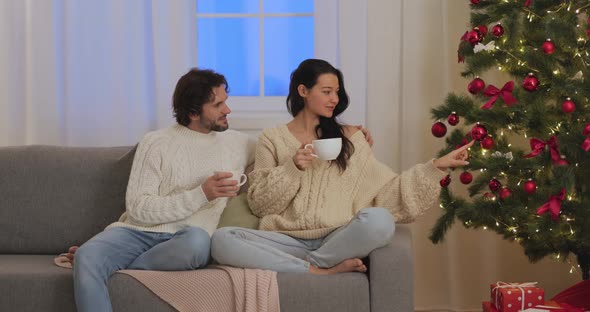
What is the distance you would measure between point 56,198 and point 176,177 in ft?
1.80

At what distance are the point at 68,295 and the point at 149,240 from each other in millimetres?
362

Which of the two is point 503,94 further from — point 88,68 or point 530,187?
point 88,68

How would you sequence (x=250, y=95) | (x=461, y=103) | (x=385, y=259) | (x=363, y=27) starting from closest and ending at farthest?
(x=385, y=259) → (x=461, y=103) → (x=363, y=27) → (x=250, y=95)

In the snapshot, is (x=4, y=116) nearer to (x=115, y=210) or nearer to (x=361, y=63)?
(x=115, y=210)

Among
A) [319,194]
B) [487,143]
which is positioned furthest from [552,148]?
[319,194]

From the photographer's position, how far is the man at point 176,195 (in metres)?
3.03

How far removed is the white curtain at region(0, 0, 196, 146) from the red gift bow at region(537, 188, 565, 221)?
179 centimetres

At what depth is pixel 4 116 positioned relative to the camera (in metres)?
4.21

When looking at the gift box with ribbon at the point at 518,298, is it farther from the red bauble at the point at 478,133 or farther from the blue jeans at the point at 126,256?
the blue jeans at the point at 126,256

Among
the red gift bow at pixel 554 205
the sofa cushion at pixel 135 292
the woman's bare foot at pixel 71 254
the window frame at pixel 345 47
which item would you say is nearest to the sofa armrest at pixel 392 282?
the sofa cushion at pixel 135 292

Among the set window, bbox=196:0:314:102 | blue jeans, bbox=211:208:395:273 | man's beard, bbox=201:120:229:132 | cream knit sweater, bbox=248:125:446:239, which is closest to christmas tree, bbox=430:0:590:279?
cream knit sweater, bbox=248:125:446:239

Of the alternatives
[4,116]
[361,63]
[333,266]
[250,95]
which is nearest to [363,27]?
[361,63]

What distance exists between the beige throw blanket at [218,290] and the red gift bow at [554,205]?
945 millimetres

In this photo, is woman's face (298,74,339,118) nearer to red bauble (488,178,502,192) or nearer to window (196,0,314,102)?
red bauble (488,178,502,192)
